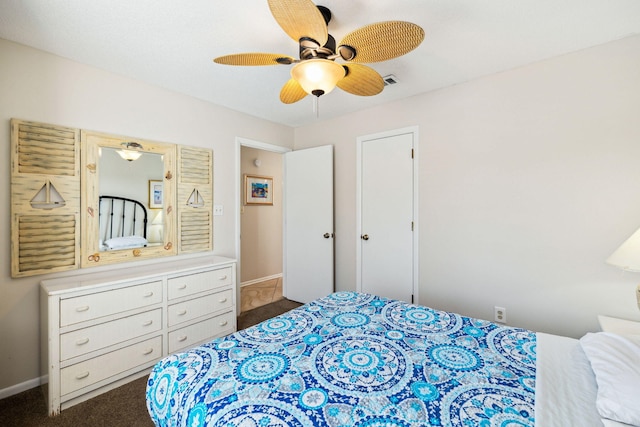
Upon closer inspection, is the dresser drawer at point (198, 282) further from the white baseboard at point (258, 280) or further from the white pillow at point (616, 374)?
the white pillow at point (616, 374)

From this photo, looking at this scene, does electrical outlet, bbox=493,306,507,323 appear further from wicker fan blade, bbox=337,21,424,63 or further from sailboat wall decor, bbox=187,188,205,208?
sailboat wall decor, bbox=187,188,205,208

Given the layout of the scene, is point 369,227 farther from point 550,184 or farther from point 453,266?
point 550,184

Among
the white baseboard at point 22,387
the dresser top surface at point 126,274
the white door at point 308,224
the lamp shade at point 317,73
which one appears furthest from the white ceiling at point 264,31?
the white baseboard at point 22,387

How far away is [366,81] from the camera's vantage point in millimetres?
1808

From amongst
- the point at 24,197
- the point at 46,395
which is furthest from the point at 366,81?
the point at 46,395

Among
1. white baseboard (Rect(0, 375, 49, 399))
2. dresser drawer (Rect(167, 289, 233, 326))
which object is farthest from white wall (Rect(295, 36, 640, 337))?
white baseboard (Rect(0, 375, 49, 399))

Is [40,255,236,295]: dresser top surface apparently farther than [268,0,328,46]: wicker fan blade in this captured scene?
Yes

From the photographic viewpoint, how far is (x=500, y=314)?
2375 millimetres

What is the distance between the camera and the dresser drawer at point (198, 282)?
2324mm

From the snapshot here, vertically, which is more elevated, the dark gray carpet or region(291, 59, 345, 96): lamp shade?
region(291, 59, 345, 96): lamp shade

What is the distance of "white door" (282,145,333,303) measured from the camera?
3465mm

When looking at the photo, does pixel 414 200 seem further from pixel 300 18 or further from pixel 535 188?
pixel 300 18

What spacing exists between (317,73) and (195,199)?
1.95 m

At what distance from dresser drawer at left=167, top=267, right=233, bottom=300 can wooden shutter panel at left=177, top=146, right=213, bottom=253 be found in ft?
1.43
